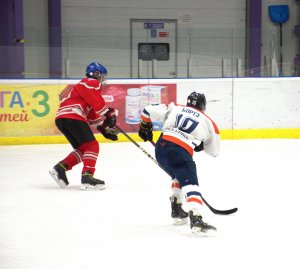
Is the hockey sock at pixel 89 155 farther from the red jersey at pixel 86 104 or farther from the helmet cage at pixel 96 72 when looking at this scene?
the helmet cage at pixel 96 72

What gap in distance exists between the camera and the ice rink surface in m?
3.83

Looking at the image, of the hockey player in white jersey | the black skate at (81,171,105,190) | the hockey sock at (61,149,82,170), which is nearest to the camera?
the hockey player in white jersey

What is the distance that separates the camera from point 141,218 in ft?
16.2

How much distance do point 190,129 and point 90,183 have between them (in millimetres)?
1815

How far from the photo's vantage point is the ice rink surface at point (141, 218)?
3.83 meters

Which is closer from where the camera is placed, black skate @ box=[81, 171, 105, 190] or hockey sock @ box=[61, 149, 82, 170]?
black skate @ box=[81, 171, 105, 190]

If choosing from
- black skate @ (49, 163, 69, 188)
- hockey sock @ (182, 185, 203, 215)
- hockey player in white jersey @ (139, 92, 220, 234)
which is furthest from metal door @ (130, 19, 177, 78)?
hockey sock @ (182, 185, 203, 215)

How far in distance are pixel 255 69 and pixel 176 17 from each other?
14.5ft

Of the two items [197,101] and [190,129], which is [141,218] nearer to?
[190,129]

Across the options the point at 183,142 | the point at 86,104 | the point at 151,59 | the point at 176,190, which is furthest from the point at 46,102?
the point at 183,142

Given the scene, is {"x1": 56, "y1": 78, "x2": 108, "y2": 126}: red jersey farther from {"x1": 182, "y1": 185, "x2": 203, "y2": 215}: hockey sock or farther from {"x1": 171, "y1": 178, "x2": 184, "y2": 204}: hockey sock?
{"x1": 182, "y1": 185, "x2": 203, "y2": 215}: hockey sock

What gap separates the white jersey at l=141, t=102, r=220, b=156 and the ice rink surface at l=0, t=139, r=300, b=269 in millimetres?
525

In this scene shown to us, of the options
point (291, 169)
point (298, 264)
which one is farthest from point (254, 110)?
point (298, 264)

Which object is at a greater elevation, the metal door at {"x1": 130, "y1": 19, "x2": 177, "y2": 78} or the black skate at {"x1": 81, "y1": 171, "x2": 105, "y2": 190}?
the metal door at {"x1": 130, "y1": 19, "x2": 177, "y2": 78}
